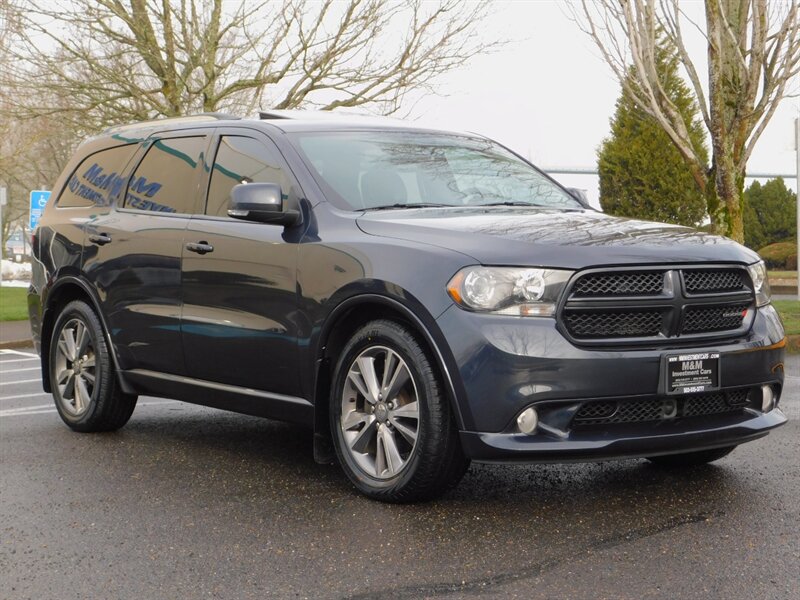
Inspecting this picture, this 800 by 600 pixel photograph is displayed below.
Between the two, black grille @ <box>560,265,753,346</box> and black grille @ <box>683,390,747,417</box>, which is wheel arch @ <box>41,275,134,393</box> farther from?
black grille @ <box>683,390,747,417</box>

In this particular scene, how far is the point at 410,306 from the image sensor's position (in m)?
4.97

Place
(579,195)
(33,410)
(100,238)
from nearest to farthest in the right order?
(579,195), (100,238), (33,410)

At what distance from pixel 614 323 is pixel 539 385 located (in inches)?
16.7

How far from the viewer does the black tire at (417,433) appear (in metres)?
4.93

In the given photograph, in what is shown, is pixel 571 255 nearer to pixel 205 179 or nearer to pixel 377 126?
pixel 377 126

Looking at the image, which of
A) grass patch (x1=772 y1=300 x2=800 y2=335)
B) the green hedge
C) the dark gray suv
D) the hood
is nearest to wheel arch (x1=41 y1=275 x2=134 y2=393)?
the dark gray suv

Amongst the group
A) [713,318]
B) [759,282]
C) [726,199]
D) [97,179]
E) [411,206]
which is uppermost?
[97,179]

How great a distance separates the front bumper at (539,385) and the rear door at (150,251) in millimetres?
2162

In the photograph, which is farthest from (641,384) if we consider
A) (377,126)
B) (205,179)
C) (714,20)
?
(714,20)

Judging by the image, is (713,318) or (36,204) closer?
(713,318)

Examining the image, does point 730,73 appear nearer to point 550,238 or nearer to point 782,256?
point 550,238

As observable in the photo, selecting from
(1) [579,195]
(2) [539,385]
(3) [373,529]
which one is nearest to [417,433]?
(3) [373,529]

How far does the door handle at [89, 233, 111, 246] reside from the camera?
23.0ft

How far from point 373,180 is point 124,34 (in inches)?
718
